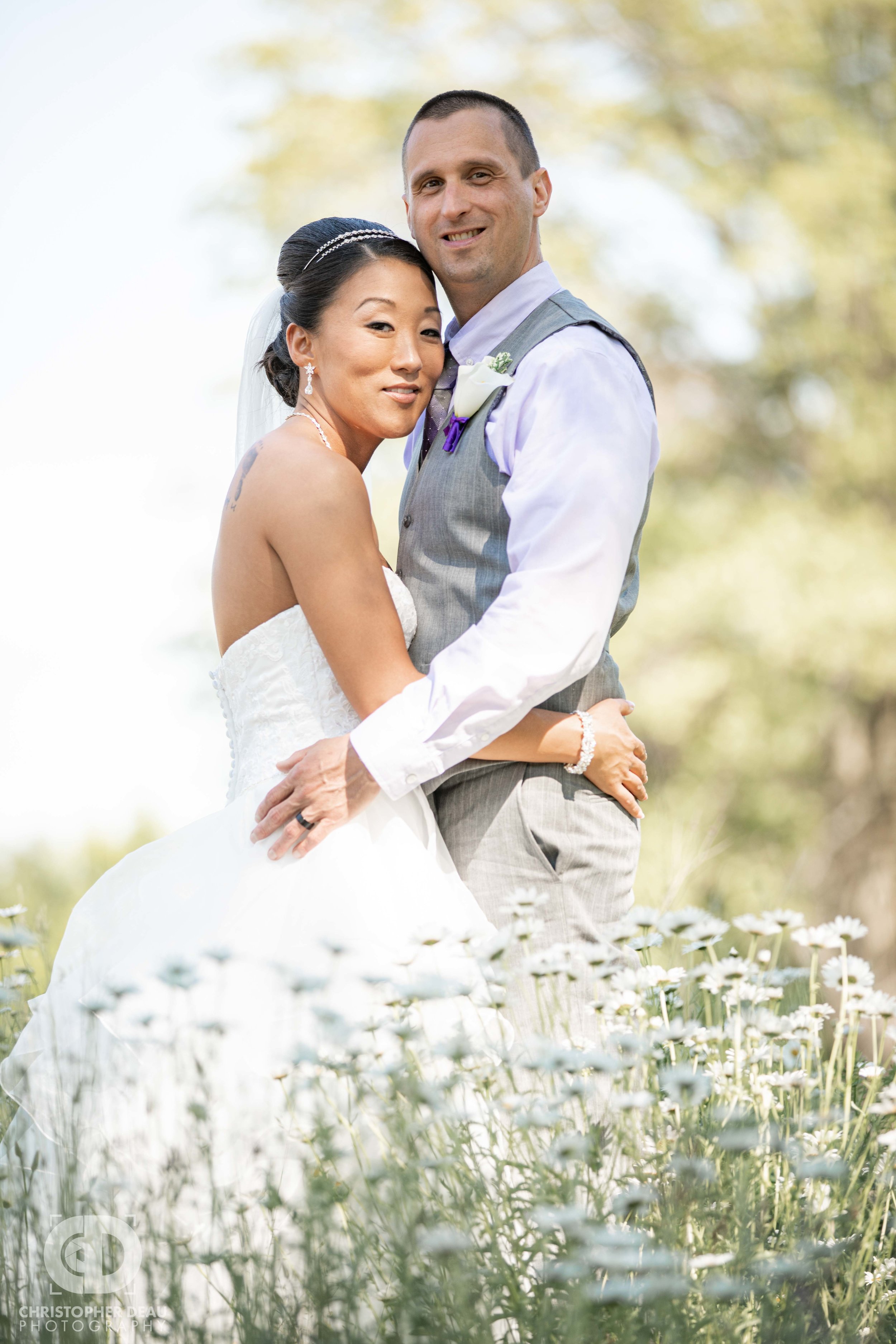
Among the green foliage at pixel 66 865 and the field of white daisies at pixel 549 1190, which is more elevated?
the green foliage at pixel 66 865

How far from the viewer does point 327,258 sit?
2744mm

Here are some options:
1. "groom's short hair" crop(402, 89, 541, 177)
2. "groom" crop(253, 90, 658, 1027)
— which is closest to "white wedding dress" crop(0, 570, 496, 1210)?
"groom" crop(253, 90, 658, 1027)

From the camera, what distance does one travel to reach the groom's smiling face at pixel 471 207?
280 centimetres

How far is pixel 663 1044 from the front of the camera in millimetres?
1987

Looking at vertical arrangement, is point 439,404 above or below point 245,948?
above

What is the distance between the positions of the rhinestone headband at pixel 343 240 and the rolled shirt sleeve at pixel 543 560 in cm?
52

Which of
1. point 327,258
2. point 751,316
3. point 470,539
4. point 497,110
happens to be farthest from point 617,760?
point 751,316

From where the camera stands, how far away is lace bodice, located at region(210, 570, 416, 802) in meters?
2.54

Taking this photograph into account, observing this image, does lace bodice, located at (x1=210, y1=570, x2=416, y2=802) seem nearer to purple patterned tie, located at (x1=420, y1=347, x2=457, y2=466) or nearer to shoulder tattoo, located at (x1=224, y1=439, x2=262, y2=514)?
shoulder tattoo, located at (x1=224, y1=439, x2=262, y2=514)

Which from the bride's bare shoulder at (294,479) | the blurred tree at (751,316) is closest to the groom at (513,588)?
the bride's bare shoulder at (294,479)

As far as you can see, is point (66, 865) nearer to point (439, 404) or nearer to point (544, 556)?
point (439, 404)

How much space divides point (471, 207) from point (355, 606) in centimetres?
105

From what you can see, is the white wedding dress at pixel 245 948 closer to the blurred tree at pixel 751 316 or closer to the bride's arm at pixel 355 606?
the bride's arm at pixel 355 606

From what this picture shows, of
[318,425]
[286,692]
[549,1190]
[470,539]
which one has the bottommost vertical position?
[549,1190]
